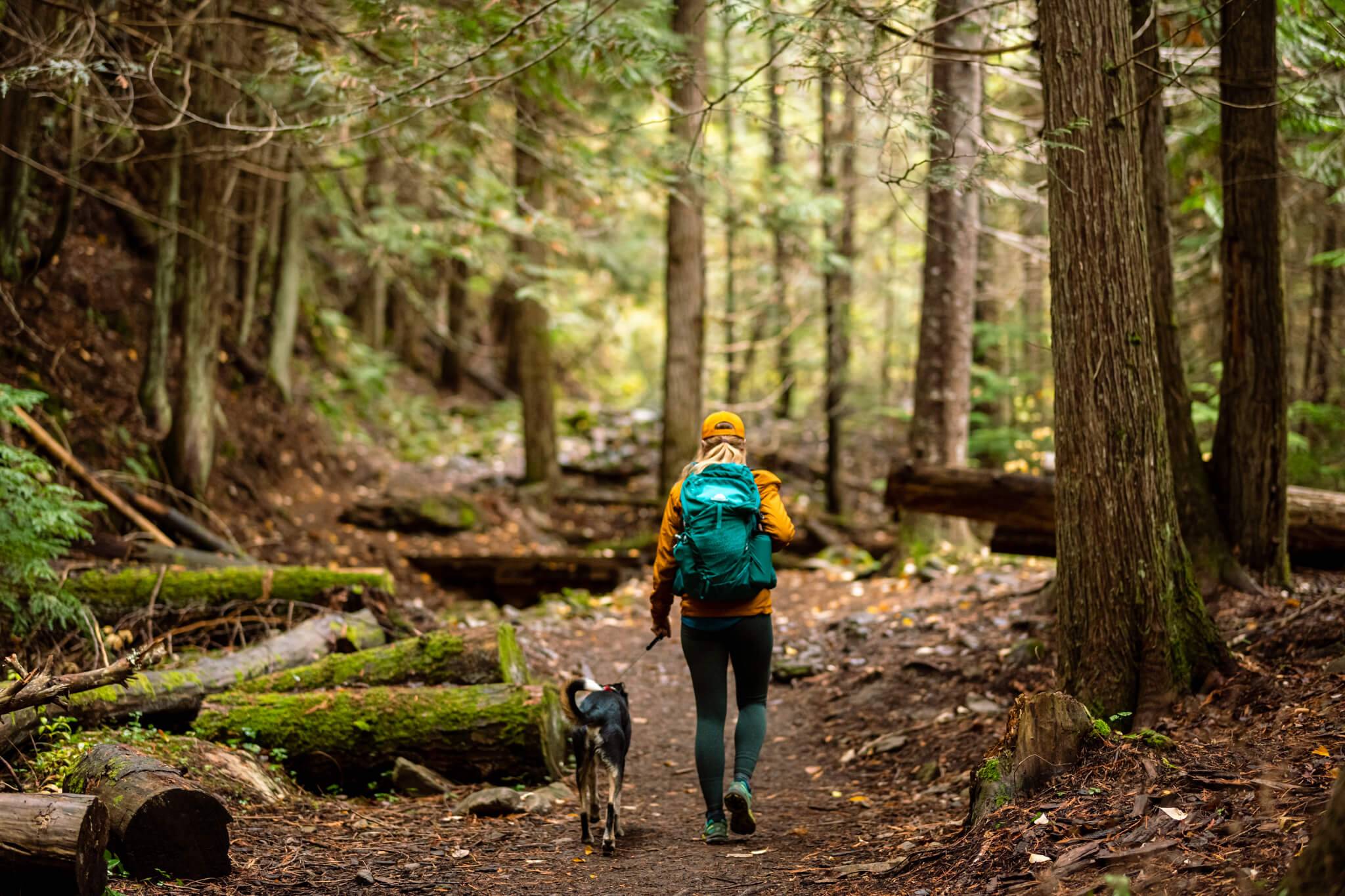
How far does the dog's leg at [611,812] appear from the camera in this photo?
202 inches

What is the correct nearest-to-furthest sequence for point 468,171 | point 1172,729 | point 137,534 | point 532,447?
1. point 1172,729
2. point 137,534
3. point 468,171
4. point 532,447

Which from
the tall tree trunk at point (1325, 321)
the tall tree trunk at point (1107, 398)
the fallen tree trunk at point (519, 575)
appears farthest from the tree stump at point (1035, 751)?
the tall tree trunk at point (1325, 321)

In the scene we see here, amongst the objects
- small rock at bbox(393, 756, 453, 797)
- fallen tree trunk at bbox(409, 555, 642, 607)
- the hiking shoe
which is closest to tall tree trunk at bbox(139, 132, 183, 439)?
fallen tree trunk at bbox(409, 555, 642, 607)

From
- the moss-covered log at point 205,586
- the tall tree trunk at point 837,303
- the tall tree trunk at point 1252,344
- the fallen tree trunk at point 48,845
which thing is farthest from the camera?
the tall tree trunk at point 837,303

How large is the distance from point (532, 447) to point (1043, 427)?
8718 mm

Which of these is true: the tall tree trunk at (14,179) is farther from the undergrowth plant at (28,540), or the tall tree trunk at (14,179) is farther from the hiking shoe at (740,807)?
the hiking shoe at (740,807)

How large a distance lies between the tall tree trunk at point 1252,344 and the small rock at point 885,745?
285cm

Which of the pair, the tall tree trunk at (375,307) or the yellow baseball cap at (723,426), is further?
the tall tree trunk at (375,307)

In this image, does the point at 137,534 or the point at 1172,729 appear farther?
the point at 137,534

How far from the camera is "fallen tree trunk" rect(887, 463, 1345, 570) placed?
809 cm

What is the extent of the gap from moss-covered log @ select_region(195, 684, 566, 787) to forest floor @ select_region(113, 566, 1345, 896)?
0.97 feet

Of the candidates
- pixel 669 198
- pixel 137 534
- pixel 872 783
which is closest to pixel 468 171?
pixel 669 198

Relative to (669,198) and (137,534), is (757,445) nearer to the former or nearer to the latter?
(669,198)

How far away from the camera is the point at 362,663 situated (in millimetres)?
7207
